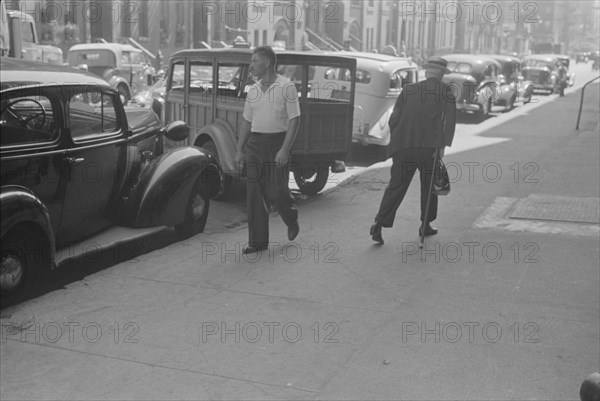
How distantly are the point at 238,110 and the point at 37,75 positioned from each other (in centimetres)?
412

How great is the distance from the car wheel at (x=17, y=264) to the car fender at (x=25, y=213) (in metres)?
0.07

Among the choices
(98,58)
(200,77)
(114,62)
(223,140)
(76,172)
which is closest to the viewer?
(76,172)

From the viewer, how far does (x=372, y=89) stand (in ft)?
50.8

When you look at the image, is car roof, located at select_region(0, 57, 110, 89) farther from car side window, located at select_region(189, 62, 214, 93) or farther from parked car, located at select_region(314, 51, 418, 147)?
parked car, located at select_region(314, 51, 418, 147)

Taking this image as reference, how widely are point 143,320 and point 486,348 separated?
2.31 m

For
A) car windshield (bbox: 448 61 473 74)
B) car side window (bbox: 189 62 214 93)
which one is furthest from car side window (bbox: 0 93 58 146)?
car windshield (bbox: 448 61 473 74)

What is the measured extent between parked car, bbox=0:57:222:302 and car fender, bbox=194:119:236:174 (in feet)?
5.52

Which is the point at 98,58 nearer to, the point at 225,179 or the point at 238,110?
the point at 225,179

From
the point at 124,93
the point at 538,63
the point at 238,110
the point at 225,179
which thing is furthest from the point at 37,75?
the point at 538,63

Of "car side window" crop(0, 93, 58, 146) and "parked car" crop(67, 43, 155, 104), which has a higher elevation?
"car side window" crop(0, 93, 58, 146)

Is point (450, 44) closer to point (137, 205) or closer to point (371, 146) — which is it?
point (371, 146)

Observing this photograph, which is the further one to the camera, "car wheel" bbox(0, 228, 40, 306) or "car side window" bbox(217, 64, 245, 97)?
"car side window" bbox(217, 64, 245, 97)

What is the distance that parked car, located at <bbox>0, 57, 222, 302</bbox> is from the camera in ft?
19.2

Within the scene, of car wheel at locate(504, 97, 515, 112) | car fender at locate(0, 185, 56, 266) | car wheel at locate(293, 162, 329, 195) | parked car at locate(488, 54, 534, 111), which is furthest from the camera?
car wheel at locate(504, 97, 515, 112)
